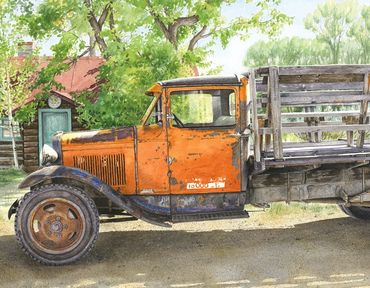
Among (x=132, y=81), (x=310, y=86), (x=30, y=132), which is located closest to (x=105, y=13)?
(x=132, y=81)

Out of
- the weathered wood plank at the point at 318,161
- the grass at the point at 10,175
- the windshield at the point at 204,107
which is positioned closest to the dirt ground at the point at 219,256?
the weathered wood plank at the point at 318,161

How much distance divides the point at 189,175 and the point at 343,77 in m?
2.32

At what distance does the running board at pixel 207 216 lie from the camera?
259 inches

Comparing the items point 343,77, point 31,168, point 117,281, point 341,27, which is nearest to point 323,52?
point 341,27

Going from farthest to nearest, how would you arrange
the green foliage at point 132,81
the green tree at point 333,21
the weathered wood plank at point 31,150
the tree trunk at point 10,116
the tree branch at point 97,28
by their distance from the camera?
the green tree at point 333,21, the weathered wood plank at point 31,150, the tree trunk at point 10,116, the tree branch at point 97,28, the green foliage at point 132,81

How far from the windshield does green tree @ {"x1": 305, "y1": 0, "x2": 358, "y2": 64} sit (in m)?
28.1

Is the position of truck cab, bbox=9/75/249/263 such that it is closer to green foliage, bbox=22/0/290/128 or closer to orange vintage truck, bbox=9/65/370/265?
orange vintage truck, bbox=9/65/370/265

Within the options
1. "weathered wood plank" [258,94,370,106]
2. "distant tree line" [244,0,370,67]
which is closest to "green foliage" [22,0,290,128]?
"weathered wood plank" [258,94,370,106]

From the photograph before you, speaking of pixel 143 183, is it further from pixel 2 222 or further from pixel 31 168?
pixel 31 168

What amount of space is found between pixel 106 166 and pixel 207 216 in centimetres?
143

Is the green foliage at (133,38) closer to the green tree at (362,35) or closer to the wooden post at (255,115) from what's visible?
the wooden post at (255,115)

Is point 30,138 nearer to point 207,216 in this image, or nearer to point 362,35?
point 207,216

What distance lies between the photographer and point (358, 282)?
5453mm

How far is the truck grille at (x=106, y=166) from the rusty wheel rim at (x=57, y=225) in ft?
1.93
